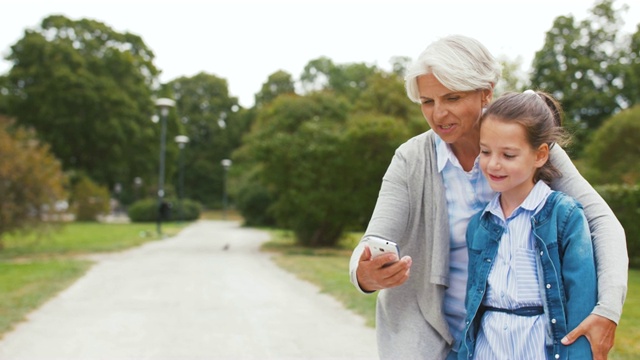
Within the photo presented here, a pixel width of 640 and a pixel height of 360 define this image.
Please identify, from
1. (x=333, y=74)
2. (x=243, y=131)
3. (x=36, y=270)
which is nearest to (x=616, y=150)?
(x=36, y=270)

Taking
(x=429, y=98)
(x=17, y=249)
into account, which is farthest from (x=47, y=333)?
(x=17, y=249)

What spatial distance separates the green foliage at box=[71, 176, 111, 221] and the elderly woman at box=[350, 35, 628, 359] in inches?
1662

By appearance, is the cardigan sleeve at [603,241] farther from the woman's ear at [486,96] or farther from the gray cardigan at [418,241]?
the woman's ear at [486,96]

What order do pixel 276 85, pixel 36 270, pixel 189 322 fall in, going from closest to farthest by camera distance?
pixel 189 322, pixel 36 270, pixel 276 85

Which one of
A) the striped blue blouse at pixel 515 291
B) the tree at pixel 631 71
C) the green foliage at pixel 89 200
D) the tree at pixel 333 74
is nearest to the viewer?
the striped blue blouse at pixel 515 291

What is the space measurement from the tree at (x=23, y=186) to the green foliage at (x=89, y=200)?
24.6m

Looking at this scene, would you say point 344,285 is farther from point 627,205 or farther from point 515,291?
point 515,291

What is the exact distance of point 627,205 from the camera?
15.4 metres

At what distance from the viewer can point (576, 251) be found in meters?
1.99

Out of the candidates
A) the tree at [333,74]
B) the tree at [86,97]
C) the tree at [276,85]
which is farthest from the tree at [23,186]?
the tree at [276,85]

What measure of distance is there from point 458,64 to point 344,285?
954 cm

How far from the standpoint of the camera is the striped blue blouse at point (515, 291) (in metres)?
2.06

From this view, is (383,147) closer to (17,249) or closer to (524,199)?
(17,249)

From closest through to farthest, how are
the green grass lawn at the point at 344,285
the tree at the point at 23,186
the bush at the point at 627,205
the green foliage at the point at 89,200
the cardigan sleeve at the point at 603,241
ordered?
the cardigan sleeve at the point at 603,241
the green grass lawn at the point at 344,285
the bush at the point at 627,205
the tree at the point at 23,186
the green foliage at the point at 89,200
